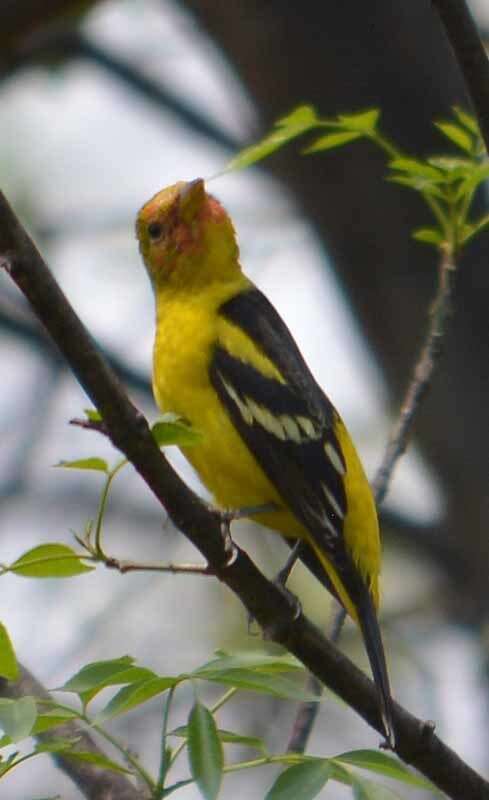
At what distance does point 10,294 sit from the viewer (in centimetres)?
729

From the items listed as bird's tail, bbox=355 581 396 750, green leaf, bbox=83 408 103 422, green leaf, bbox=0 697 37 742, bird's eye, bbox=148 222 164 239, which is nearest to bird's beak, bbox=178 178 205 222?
bird's eye, bbox=148 222 164 239

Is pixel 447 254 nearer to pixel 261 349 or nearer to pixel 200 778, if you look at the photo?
pixel 261 349

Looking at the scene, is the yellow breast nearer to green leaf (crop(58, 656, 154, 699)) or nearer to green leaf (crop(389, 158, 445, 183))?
green leaf (crop(389, 158, 445, 183))

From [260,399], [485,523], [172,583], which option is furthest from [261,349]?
[172,583]

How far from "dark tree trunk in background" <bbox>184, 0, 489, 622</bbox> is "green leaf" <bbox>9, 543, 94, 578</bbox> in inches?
146

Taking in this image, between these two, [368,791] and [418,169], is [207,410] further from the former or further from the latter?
[368,791]

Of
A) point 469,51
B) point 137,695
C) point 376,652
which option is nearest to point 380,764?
point 137,695

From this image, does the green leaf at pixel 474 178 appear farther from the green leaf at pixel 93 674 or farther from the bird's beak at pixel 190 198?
the green leaf at pixel 93 674

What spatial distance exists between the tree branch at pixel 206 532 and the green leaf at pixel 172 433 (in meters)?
0.02

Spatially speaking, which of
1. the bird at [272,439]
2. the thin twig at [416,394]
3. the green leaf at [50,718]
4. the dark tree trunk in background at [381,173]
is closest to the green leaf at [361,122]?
the thin twig at [416,394]

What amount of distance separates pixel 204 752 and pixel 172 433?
1.81 ft

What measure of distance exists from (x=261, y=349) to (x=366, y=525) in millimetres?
578

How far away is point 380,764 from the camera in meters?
2.72

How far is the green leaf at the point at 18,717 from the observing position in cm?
245
